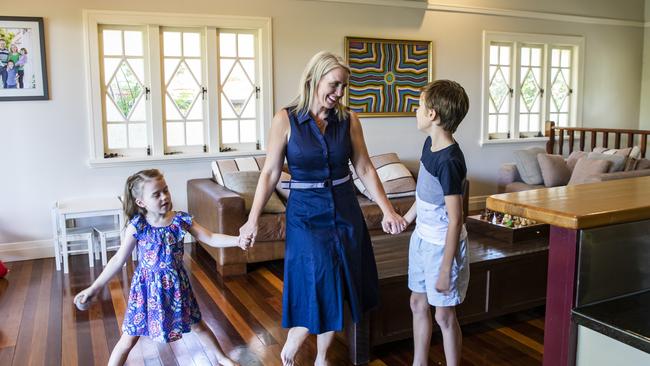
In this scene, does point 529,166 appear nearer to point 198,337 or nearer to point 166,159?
point 166,159

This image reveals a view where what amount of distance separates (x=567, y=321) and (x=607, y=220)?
0.82 feet

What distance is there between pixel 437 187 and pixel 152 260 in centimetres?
117

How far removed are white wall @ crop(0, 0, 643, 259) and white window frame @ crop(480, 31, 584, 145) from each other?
0.29ft

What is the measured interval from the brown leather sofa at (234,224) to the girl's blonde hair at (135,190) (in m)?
1.77

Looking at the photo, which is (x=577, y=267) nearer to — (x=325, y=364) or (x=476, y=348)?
(x=325, y=364)

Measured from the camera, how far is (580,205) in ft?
4.40

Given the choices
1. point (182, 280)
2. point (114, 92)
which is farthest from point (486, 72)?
point (182, 280)

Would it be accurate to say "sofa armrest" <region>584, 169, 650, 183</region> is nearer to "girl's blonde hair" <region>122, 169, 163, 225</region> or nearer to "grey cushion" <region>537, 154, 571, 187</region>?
"grey cushion" <region>537, 154, 571, 187</region>

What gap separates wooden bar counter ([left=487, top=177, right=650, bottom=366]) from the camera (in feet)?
4.19

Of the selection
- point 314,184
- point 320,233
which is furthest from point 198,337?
point 314,184

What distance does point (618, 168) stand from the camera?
5297mm

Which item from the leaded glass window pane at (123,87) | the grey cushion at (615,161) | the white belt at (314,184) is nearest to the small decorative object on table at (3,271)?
the leaded glass window pane at (123,87)

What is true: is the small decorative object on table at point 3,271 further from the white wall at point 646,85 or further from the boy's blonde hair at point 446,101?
the white wall at point 646,85

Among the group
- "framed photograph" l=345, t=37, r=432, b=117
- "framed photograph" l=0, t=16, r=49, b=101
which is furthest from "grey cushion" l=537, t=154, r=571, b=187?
"framed photograph" l=0, t=16, r=49, b=101
